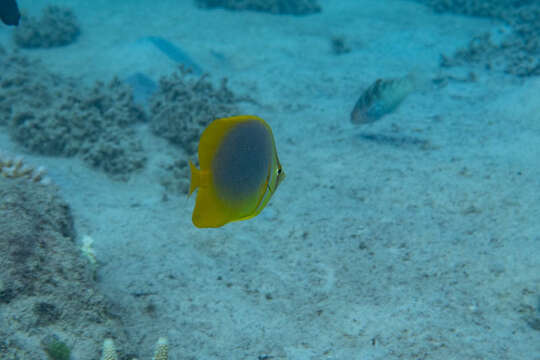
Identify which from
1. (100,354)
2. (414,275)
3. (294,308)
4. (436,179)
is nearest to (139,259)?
(100,354)

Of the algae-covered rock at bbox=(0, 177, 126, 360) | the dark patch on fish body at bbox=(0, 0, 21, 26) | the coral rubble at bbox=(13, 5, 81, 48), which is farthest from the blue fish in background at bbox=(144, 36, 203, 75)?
the algae-covered rock at bbox=(0, 177, 126, 360)

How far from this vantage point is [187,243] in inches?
137

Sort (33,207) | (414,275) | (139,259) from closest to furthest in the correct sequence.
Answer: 1. (33,207)
2. (414,275)
3. (139,259)

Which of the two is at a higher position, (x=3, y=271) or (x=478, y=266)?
(x=3, y=271)

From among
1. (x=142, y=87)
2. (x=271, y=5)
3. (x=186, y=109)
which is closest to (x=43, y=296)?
(x=186, y=109)

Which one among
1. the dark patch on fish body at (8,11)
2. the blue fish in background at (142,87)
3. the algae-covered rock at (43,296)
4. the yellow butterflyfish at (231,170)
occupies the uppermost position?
the dark patch on fish body at (8,11)

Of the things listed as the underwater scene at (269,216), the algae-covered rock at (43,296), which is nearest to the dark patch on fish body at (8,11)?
the underwater scene at (269,216)

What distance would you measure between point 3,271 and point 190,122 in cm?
373

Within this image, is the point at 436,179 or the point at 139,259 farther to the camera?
the point at 436,179

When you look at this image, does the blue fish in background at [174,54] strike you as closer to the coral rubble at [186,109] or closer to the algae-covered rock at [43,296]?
the coral rubble at [186,109]

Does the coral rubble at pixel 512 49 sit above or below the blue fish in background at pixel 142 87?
above

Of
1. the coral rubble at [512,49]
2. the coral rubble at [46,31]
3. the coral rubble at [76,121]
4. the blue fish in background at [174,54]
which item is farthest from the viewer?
the coral rubble at [46,31]

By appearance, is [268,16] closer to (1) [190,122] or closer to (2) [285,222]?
(1) [190,122]

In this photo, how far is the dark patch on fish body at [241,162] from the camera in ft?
4.96
